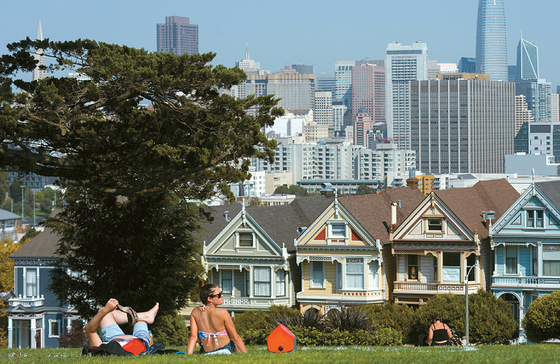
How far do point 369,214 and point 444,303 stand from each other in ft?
27.1

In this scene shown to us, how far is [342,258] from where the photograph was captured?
42.8 m

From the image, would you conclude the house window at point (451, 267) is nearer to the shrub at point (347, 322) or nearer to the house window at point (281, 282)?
the house window at point (281, 282)

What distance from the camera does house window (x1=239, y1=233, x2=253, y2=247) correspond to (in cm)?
4478

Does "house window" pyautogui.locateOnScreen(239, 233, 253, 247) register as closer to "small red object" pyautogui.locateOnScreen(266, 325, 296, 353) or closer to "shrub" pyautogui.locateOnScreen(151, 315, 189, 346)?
"shrub" pyautogui.locateOnScreen(151, 315, 189, 346)

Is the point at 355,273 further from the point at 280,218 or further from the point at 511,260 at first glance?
the point at 511,260

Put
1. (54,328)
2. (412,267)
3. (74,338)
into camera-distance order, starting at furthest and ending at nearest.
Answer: (54,328)
(74,338)
(412,267)

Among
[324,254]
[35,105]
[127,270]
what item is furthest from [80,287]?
[324,254]

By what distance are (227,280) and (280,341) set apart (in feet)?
94.5

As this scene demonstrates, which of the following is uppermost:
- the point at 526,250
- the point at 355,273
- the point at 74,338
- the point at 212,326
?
the point at 526,250

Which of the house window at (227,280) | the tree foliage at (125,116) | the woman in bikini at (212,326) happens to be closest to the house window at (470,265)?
the house window at (227,280)

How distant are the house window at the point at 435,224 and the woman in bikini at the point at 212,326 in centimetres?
2653

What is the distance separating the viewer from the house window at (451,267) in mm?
41094

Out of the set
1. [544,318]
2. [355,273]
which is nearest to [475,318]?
[544,318]

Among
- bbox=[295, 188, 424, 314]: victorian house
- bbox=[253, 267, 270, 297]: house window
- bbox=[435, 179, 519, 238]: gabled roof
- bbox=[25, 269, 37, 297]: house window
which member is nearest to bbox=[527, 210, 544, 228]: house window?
bbox=[435, 179, 519, 238]: gabled roof
